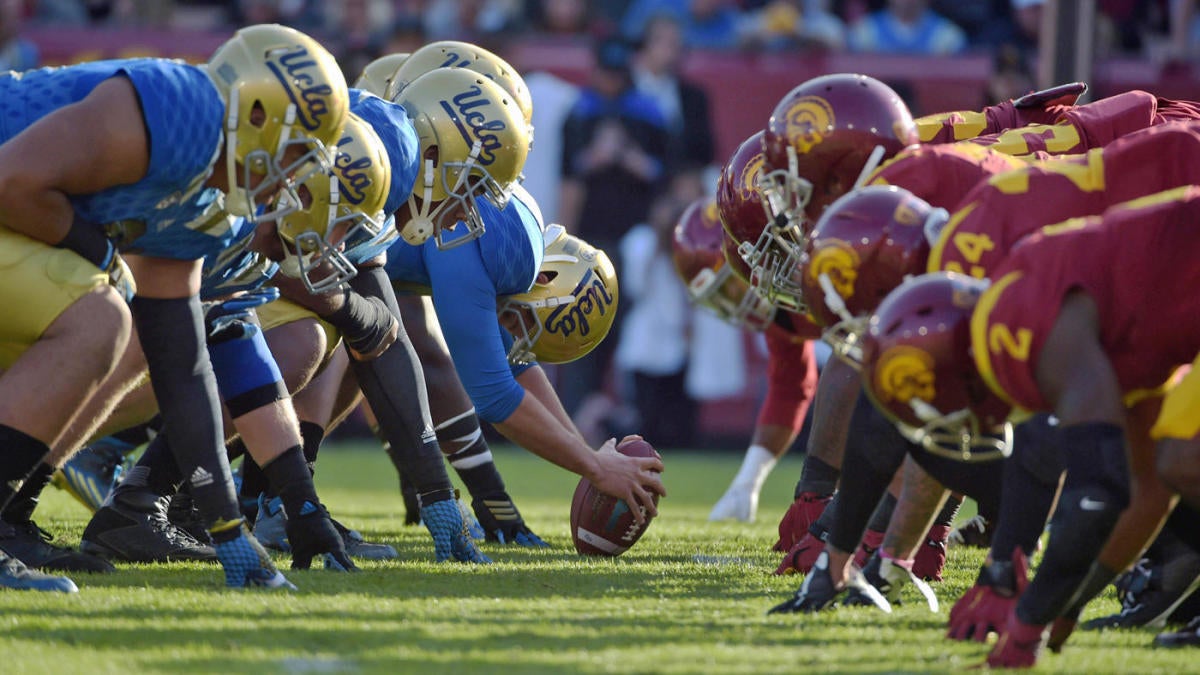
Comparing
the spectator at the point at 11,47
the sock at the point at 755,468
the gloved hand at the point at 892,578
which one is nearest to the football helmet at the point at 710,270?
the sock at the point at 755,468

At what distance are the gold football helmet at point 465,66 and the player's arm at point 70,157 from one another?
2.36m

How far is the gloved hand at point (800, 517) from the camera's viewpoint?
6.23 meters

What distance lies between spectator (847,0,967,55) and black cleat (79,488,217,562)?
353 inches

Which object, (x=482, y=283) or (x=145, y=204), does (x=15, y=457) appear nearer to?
(x=145, y=204)

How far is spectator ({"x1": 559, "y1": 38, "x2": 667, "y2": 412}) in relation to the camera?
40.0 ft

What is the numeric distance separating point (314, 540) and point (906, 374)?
228 centimetres

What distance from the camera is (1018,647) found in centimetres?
372

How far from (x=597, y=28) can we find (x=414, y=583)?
29.8 feet

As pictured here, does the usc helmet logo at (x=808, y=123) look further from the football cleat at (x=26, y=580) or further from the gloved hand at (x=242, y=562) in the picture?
the football cleat at (x=26, y=580)

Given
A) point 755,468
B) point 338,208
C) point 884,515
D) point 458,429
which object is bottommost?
point 755,468

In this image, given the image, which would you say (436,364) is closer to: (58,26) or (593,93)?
(593,93)

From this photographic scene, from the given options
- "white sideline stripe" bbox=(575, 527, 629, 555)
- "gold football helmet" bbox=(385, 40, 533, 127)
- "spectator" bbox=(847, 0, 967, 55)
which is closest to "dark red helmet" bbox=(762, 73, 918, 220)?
"white sideline stripe" bbox=(575, 527, 629, 555)

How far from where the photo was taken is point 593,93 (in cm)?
1236

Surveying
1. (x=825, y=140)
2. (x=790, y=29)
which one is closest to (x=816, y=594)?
(x=825, y=140)
